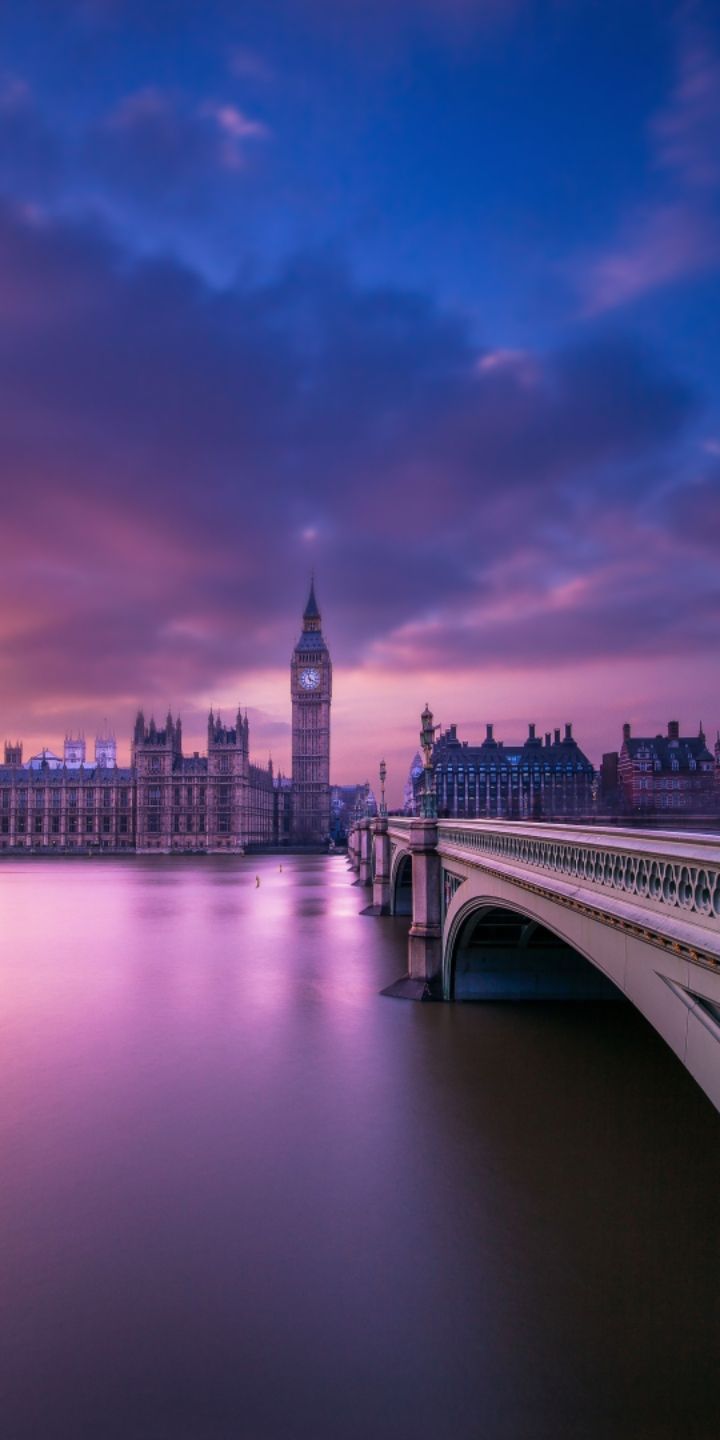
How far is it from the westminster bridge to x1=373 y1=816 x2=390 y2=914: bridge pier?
2790 cm

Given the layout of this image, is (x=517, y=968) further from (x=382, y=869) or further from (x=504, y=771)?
(x=504, y=771)

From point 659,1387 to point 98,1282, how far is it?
763 cm

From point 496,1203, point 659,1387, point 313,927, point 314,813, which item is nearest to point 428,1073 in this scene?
point 496,1203

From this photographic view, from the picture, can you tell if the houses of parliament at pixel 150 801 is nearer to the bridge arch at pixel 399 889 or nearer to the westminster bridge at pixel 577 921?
the bridge arch at pixel 399 889

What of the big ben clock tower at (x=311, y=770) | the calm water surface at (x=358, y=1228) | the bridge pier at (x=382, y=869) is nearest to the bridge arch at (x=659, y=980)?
the calm water surface at (x=358, y=1228)

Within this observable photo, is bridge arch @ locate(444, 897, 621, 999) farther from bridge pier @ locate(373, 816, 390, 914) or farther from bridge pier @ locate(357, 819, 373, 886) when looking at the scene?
bridge pier @ locate(357, 819, 373, 886)

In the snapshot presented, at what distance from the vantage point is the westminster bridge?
7680mm

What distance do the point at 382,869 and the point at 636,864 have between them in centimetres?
5233

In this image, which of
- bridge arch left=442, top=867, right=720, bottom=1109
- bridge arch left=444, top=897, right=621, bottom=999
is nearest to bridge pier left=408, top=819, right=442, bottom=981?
bridge arch left=444, top=897, right=621, bottom=999

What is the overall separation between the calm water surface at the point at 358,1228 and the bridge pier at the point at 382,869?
1211 inches

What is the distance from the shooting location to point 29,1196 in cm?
1462

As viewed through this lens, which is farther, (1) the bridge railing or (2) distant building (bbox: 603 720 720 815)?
(2) distant building (bbox: 603 720 720 815)

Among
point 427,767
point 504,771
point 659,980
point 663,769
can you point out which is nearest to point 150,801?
point 504,771

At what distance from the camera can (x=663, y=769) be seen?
9838 centimetres
